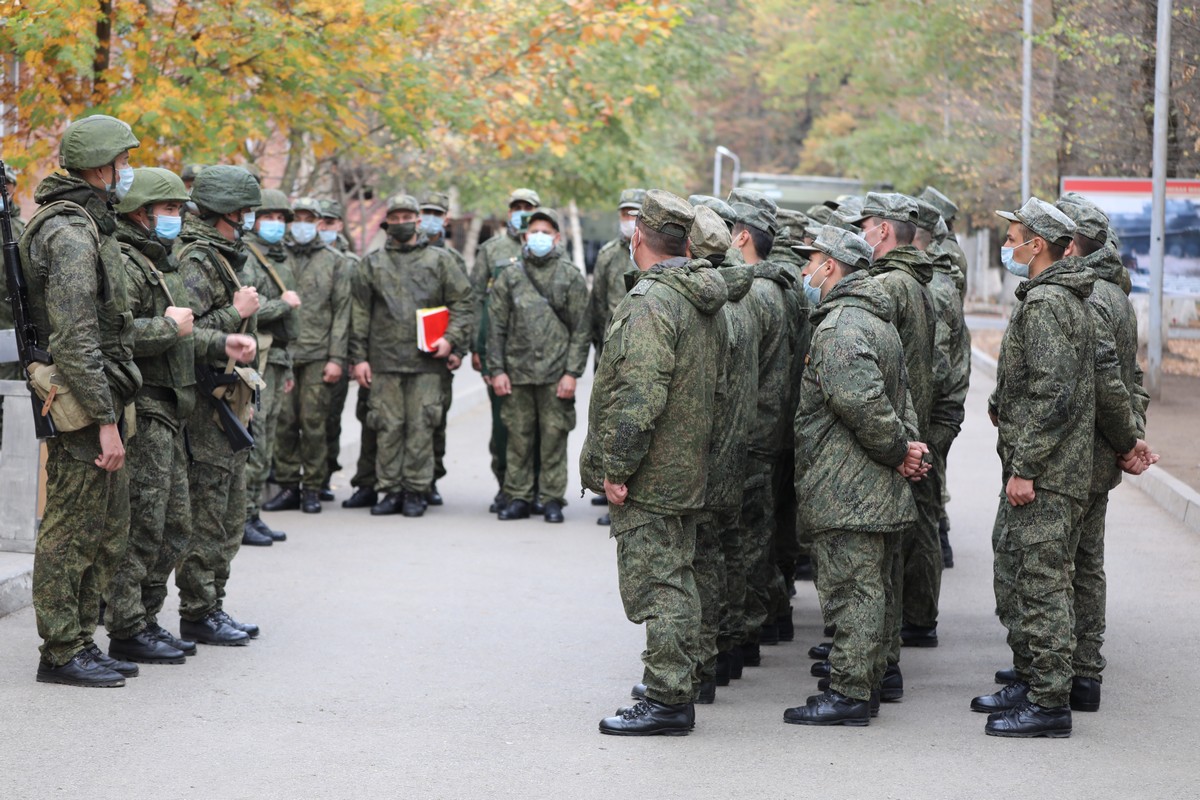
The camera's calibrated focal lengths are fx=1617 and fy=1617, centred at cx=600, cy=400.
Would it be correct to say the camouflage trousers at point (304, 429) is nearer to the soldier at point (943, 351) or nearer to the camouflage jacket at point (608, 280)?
the camouflage jacket at point (608, 280)

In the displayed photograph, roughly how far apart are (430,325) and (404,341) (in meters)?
0.26

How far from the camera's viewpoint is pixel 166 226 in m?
7.12

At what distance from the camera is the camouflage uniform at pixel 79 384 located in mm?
6406

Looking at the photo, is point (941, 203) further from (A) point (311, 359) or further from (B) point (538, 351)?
(A) point (311, 359)

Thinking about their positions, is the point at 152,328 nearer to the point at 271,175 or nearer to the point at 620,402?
the point at 620,402

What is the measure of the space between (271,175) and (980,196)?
1570cm

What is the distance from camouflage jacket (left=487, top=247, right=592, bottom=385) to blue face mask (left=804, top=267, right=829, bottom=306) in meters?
4.63

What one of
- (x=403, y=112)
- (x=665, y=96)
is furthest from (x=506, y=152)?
(x=665, y=96)

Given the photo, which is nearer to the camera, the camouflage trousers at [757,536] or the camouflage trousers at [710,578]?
the camouflage trousers at [710,578]

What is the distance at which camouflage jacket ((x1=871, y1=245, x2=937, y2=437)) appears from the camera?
7.01 m

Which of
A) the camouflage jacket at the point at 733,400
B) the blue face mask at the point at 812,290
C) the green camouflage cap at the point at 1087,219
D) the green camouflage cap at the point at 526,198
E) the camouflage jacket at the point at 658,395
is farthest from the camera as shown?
the green camouflage cap at the point at 526,198

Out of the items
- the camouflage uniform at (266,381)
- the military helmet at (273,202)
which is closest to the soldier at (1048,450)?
the camouflage uniform at (266,381)

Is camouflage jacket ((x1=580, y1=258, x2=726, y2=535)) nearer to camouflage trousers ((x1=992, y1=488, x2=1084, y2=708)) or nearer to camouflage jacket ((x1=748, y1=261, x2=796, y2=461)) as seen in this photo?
camouflage jacket ((x1=748, y1=261, x2=796, y2=461))

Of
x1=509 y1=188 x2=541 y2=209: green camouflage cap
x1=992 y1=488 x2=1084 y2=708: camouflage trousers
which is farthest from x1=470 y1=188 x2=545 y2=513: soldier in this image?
x1=992 y1=488 x2=1084 y2=708: camouflage trousers
